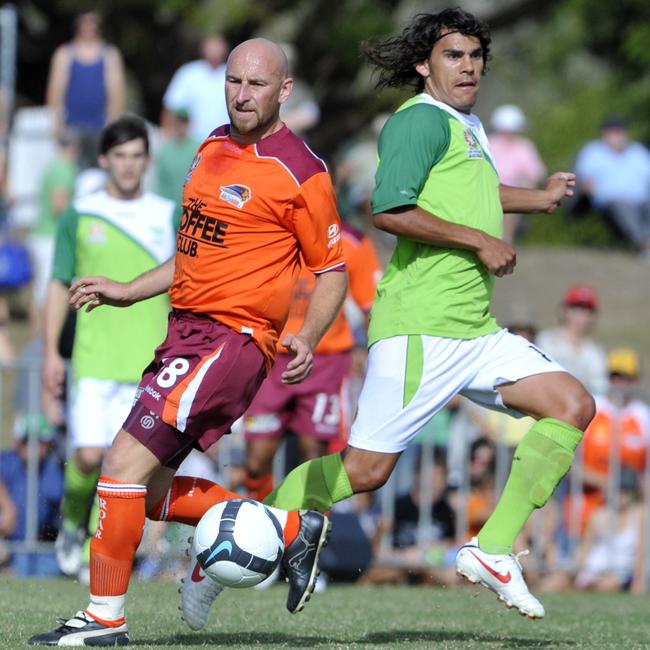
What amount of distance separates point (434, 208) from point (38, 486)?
554cm

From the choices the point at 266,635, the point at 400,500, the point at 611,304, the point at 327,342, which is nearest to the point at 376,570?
the point at 400,500

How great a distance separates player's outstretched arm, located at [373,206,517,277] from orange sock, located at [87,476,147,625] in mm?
1440

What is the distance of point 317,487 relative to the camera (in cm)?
665

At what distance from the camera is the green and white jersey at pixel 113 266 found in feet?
30.3

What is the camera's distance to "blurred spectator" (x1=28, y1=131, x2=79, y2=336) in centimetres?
1526

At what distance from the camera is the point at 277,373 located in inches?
388

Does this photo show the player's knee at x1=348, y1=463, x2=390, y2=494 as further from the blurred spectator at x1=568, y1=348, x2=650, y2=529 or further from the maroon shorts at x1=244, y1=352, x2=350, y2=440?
the blurred spectator at x1=568, y1=348, x2=650, y2=529

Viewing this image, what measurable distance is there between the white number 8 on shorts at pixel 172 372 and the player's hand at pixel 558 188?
171 centimetres

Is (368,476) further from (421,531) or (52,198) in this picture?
(52,198)

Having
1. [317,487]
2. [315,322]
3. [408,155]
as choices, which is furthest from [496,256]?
[317,487]

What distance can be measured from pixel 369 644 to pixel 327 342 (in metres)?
3.82

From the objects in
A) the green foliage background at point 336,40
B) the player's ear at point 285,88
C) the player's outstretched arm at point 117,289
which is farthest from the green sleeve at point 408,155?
the green foliage background at point 336,40

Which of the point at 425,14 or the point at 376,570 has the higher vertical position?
the point at 425,14

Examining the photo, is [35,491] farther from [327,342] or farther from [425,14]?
[425,14]
